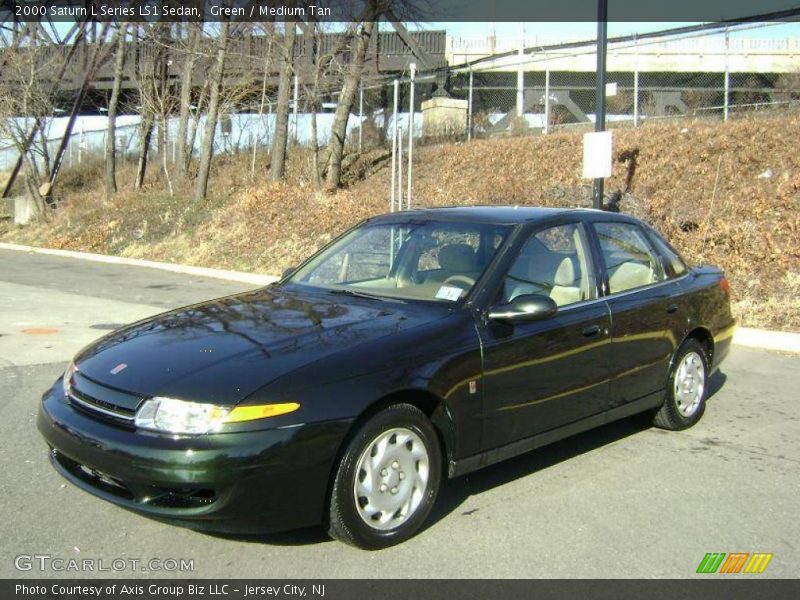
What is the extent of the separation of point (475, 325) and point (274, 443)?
1363mm

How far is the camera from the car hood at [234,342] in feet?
11.7

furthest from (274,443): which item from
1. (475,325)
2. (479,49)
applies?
(479,49)

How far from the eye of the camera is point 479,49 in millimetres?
34125

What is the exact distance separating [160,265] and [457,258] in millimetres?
16170

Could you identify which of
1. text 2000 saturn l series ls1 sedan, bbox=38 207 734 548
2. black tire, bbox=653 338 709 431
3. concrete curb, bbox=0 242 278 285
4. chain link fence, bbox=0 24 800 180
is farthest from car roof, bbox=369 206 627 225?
chain link fence, bbox=0 24 800 180

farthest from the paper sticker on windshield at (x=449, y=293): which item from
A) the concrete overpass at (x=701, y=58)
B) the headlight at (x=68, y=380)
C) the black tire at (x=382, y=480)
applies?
the concrete overpass at (x=701, y=58)

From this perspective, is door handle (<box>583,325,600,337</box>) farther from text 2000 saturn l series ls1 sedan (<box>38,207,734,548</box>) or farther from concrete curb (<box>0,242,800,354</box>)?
concrete curb (<box>0,242,800,354</box>)

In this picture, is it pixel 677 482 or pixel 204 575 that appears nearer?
pixel 204 575

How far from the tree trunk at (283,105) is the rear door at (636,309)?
1673cm

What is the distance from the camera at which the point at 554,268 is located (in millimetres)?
5070

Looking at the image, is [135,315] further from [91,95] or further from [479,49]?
[91,95]

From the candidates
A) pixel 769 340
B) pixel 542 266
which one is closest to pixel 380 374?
pixel 542 266
